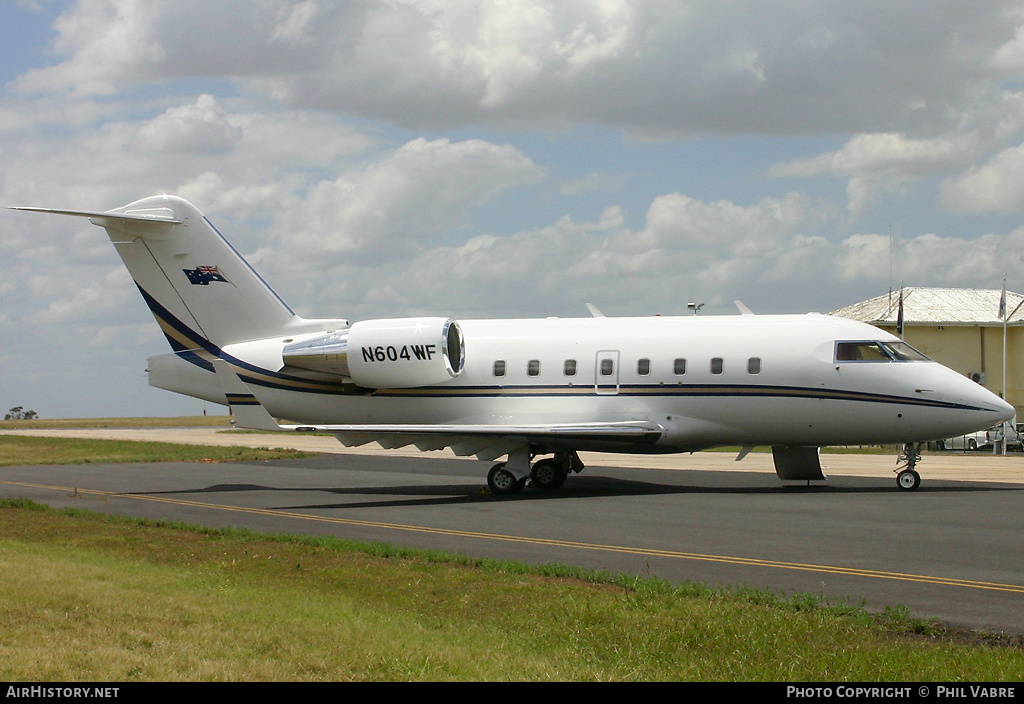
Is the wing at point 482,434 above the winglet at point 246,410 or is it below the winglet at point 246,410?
below

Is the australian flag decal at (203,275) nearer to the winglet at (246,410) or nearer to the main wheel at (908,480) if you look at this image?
the winglet at (246,410)

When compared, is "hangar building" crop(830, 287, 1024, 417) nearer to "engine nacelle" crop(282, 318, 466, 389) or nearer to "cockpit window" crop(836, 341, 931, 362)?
"cockpit window" crop(836, 341, 931, 362)

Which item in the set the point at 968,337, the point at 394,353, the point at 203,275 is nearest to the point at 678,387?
the point at 394,353

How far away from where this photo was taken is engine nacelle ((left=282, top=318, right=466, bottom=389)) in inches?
948

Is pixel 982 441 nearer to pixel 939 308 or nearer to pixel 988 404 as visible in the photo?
pixel 939 308

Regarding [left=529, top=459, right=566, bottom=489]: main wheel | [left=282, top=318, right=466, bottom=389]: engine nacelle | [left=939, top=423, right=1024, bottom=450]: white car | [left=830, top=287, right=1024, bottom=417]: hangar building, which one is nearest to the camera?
[left=282, top=318, right=466, bottom=389]: engine nacelle

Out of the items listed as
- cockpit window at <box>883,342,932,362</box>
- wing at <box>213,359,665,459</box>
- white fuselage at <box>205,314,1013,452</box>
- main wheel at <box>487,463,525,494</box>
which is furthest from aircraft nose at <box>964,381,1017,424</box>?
main wheel at <box>487,463,525,494</box>

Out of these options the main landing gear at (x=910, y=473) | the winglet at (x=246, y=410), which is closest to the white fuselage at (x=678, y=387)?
the main landing gear at (x=910, y=473)

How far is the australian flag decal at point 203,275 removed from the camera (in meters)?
25.4

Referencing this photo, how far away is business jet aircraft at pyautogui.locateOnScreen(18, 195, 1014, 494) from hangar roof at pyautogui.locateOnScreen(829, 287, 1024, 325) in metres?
43.9

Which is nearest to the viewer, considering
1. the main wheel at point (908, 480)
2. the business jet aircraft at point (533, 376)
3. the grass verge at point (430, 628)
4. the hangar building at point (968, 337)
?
the grass verge at point (430, 628)

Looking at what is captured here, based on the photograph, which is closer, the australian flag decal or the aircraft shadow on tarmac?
the aircraft shadow on tarmac
